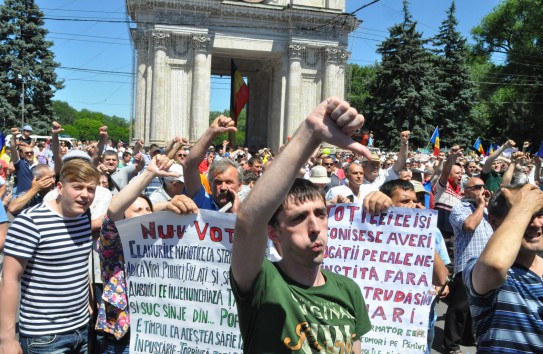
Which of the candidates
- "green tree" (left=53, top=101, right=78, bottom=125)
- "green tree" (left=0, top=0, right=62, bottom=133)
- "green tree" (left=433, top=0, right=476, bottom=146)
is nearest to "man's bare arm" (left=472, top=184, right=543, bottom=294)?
"green tree" (left=433, top=0, right=476, bottom=146)

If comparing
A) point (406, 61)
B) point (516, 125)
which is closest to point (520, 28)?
point (516, 125)

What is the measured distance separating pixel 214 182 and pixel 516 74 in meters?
55.8

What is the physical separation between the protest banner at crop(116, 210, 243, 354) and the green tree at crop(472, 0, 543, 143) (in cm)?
5180

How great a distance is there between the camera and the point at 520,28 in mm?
55250

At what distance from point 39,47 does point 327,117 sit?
54.8m

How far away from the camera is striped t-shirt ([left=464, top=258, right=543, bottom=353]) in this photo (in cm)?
275

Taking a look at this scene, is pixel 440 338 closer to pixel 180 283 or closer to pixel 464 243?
pixel 464 243

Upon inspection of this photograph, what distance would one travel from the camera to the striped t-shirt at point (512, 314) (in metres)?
2.75

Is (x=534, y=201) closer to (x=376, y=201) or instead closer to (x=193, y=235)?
(x=376, y=201)

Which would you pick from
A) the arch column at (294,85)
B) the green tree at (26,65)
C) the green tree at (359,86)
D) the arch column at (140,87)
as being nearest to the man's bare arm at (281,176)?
the arch column at (294,85)

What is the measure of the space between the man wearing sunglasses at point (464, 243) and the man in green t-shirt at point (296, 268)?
12.7 ft

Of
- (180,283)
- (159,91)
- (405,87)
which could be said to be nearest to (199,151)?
(180,283)

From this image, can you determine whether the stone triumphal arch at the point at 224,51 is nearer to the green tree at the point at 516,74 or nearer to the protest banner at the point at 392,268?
the green tree at the point at 516,74

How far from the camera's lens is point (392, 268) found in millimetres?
4055
